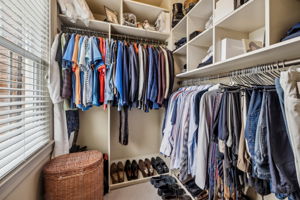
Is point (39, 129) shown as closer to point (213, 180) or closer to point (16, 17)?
point (16, 17)

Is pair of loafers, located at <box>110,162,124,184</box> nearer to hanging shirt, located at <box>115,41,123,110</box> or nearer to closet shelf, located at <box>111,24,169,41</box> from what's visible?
hanging shirt, located at <box>115,41,123,110</box>

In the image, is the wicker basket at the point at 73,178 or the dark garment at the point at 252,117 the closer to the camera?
the dark garment at the point at 252,117

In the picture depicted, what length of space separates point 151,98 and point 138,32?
905 millimetres

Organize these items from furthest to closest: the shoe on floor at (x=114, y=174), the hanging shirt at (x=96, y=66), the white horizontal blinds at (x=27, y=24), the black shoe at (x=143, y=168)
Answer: the black shoe at (x=143, y=168) < the shoe on floor at (x=114, y=174) < the hanging shirt at (x=96, y=66) < the white horizontal blinds at (x=27, y=24)

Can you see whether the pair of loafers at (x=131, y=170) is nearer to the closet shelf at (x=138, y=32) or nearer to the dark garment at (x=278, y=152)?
the dark garment at (x=278, y=152)

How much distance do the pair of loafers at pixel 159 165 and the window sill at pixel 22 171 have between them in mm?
1299

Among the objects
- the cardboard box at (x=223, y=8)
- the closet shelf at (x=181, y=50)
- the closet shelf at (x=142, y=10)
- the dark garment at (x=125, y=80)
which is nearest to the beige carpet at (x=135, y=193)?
the dark garment at (x=125, y=80)

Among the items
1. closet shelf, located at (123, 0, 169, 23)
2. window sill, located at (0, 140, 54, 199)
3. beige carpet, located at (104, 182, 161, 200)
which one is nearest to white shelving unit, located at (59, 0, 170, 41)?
closet shelf, located at (123, 0, 169, 23)

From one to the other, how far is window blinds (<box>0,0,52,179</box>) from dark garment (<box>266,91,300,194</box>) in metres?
1.33

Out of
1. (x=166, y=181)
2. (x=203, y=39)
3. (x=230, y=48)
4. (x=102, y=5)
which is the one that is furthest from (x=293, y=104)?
(x=102, y=5)

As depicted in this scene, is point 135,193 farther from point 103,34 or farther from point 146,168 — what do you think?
point 103,34

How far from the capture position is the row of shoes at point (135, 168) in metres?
1.64

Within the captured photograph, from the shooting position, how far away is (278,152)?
582mm

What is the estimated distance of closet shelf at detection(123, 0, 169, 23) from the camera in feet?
5.05
